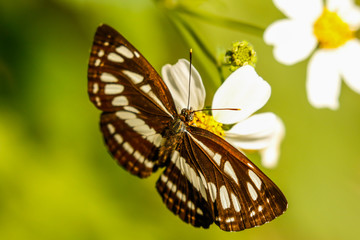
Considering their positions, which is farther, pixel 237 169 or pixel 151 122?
pixel 151 122

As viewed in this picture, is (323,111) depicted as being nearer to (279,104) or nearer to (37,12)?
(279,104)

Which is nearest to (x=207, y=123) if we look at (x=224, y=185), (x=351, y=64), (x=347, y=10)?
(x=224, y=185)

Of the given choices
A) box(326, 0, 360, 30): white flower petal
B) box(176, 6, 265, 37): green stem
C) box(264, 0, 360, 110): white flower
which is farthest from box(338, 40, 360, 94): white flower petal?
box(176, 6, 265, 37): green stem

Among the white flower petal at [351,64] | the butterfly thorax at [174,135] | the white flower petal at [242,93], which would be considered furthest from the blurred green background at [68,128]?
the white flower petal at [351,64]

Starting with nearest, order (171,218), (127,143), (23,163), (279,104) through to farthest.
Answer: (127,143) < (23,163) < (171,218) < (279,104)

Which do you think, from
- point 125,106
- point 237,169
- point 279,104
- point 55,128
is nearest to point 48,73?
point 55,128

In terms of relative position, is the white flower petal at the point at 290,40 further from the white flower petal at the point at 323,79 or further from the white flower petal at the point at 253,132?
the white flower petal at the point at 253,132

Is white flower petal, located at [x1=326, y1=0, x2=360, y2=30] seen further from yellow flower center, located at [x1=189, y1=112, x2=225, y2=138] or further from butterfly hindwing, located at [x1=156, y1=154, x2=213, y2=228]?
butterfly hindwing, located at [x1=156, y1=154, x2=213, y2=228]
